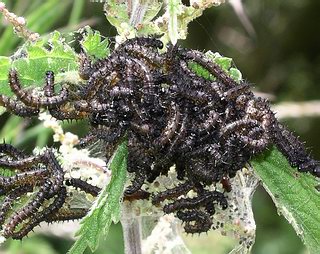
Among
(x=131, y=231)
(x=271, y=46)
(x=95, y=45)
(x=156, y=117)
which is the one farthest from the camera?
(x=271, y=46)

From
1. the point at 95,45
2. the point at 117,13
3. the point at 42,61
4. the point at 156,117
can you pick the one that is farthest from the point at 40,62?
the point at 156,117

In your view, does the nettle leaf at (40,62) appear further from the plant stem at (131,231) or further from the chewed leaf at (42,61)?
the plant stem at (131,231)

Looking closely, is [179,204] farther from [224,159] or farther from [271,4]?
[271,4]

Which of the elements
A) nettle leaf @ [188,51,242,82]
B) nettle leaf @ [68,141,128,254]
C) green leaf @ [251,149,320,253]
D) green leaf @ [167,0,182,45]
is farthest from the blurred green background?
green leaf @ [167,0,182,45]

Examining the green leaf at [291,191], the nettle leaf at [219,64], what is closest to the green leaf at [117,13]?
the nettle leaf at [219,64]

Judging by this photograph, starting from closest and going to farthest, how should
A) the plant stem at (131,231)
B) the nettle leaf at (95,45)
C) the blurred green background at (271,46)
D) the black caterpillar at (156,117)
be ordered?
the black caterpillar at (156,117)
the nettle leaf at (95,45)
the plant stem at (131,231)
the blurred green background at (271,46)

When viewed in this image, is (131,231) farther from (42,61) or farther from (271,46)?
(271,46)
